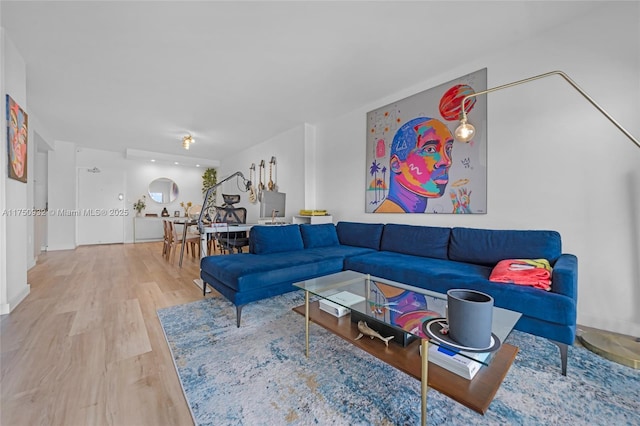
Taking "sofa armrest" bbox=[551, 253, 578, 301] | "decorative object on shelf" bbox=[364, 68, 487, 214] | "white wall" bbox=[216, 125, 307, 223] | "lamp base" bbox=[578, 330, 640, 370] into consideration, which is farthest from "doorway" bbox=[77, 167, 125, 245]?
"lamp base" bbox=[578, 330, 640, 370]

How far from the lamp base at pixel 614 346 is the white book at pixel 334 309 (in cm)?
170

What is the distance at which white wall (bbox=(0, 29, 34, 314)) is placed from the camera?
7.26 feet

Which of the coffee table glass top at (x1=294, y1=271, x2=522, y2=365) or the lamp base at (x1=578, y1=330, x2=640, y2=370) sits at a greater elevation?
the coffee table glass top at (x1=294, y1=271, x2=522, y2=365)

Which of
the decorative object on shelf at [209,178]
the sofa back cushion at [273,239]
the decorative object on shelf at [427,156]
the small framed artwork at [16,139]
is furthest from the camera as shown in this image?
the decorative object on shelf at [209,178]

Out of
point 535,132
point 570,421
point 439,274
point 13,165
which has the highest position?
point 535,132

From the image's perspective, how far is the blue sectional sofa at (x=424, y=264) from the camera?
5.26 feet

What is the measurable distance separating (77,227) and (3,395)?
22.0 feet

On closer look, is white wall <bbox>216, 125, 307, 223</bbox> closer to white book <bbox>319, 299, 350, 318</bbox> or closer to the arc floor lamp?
white book <bbox>319, 299, 350, 318</bbox>

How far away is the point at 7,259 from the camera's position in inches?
91.0

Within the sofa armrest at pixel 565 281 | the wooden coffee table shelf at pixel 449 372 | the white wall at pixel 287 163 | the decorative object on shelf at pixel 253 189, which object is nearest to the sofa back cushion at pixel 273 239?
the white wall at pixel 287 163

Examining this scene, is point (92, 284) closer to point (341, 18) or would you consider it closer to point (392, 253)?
point (392, 253)

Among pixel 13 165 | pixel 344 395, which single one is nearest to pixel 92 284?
pixel 13 165

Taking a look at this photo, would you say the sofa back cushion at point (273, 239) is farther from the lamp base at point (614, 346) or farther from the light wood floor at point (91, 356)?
the lamp base at point (614, 346)

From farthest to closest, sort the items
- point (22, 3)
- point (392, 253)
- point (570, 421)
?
1. point (392, 253)
2. point (22, 3)
3. point (570, 421)
